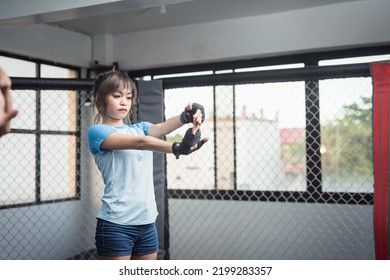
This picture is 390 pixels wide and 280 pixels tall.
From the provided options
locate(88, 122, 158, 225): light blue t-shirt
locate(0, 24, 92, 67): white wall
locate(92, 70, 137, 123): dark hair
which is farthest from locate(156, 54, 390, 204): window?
locate(88, 122, 158, 225): light blue t-shirt

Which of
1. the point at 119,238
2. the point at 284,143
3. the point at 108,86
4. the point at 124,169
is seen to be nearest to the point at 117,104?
the point at 108,86

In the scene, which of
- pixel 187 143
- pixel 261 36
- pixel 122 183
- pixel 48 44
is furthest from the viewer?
pixel 48 44

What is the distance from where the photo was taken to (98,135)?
1.26m

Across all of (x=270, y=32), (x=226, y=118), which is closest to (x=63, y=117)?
(x=226, y=118)

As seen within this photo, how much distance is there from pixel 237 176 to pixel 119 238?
2.31m

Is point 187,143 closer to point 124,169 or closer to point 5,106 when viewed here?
point 124,169

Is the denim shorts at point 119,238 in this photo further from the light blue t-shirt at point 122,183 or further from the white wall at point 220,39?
the white wall at point 220,39

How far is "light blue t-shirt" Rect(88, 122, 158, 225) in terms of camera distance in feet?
4.16

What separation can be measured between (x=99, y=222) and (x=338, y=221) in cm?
232

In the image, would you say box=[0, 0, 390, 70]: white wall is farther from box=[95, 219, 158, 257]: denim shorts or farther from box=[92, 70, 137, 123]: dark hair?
box=[95, 219, 158, 257]: denim shorts

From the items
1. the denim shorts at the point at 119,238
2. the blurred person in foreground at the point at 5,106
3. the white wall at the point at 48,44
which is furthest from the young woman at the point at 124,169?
the white wall at the point at 48,44

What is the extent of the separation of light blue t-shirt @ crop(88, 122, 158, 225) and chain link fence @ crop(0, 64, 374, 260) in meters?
1.66

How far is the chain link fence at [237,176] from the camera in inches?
123
